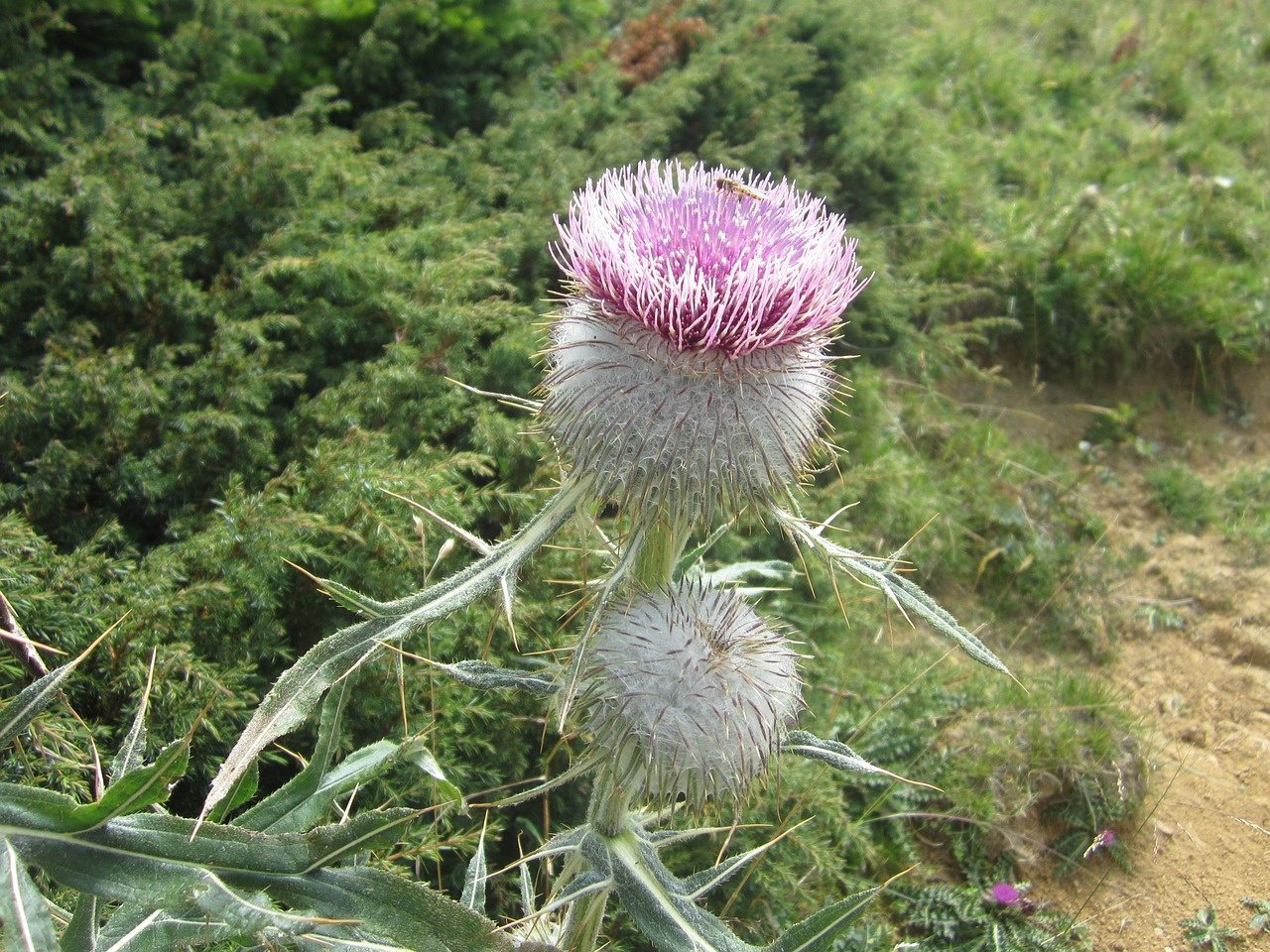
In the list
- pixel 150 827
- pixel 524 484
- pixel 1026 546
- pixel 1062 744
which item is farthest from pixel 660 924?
pixel 1026 546

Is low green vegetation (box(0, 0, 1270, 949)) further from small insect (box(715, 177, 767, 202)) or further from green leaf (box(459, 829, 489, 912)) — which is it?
small insect (box(715, 177, 767, 202))

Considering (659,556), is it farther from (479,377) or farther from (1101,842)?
(1101,842)

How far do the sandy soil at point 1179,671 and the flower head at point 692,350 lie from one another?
2.37m

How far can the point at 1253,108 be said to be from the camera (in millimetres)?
7656

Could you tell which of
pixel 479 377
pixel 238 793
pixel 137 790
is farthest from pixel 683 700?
pixel 479 377

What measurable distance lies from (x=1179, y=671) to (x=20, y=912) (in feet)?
15.3

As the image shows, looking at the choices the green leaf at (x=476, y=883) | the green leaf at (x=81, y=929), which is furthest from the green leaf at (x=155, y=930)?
the green leaf at (x=476, y=883)

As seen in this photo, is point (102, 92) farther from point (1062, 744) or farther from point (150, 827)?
point (1062, 744)

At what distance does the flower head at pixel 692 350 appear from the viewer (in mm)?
1985

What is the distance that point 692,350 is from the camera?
2004mm

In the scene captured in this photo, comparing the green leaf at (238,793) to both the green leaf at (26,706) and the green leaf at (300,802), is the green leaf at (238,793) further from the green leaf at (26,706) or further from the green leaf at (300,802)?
the green leaf at (26,706)

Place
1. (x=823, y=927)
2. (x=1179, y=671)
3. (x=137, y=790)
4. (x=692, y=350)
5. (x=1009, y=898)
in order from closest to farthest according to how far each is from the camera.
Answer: (x=137, y=790)
(x=823, y=927)
(x=692, y=350)
(x=1009, y=898)
(x=1179, y=671)

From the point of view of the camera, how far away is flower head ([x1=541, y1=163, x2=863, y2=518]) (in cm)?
199

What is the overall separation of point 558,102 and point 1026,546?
3.54 meters
